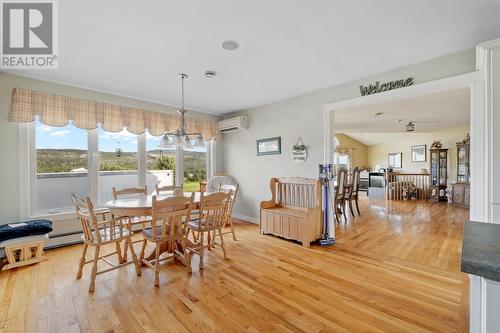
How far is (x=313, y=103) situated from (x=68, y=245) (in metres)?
4.41

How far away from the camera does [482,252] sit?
31.6 inches

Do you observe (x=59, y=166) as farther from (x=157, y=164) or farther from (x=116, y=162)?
(x=157, y=164)

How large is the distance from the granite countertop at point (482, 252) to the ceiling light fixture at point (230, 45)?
7.45 feet

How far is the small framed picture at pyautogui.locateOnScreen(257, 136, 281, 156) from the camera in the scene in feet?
14.3

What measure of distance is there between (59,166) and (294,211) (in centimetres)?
375

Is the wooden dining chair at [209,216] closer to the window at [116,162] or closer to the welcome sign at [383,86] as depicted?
the window at [116,162]

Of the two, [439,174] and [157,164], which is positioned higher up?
[157,164]

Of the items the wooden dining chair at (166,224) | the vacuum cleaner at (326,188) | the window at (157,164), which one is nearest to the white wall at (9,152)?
the window at (157,164)

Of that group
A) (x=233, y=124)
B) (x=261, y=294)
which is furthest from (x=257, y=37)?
(x=233, y=124)

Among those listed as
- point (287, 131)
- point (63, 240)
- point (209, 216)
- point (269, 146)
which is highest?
point (287, 131)

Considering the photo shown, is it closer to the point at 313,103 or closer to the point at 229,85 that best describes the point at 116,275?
the point at 229,85

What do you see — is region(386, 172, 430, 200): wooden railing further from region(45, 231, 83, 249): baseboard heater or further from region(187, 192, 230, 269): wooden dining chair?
region(45, 231, 83, 249): baseboard heater

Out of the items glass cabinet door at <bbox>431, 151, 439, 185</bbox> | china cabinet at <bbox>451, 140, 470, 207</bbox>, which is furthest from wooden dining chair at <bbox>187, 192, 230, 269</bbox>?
glass cabinet door at <bbox>431, 151, 439, 185</bbox>

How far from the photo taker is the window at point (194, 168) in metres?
4.89
